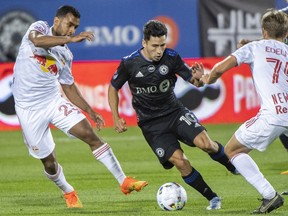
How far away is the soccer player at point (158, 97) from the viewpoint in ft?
31.2

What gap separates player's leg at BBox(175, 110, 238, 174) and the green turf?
0.57 meters

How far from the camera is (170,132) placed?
9.70 meters

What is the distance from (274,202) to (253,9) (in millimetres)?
13905

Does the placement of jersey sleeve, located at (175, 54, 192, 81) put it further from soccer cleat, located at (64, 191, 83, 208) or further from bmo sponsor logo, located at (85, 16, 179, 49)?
bmo sponsor logo, located at (85, 16, 179, 49)

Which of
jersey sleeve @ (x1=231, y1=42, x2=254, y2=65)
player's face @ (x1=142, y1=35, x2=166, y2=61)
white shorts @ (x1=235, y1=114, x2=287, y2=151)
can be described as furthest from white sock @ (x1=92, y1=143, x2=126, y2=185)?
jersey sleeve @ (x1=231, y1=42, x2=254, y2=65)

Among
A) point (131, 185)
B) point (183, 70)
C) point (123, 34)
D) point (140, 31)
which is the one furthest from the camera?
point (123, 34)

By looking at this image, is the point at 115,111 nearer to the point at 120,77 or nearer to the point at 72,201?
the point at 120,77

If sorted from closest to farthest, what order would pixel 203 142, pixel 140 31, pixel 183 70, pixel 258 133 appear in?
pixel 258 133 < pixel 203 142 < pixel 183 70 < pixel 140 31

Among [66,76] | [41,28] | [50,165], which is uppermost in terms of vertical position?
[41,28]

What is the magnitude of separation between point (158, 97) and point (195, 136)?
67 cm

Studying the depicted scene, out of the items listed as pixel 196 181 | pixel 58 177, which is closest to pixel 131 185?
pixel 196 181

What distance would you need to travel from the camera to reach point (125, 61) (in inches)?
385

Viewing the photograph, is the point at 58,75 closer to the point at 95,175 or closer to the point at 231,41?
the point at 95,175

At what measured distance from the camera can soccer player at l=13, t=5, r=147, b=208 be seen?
31.9 ft
